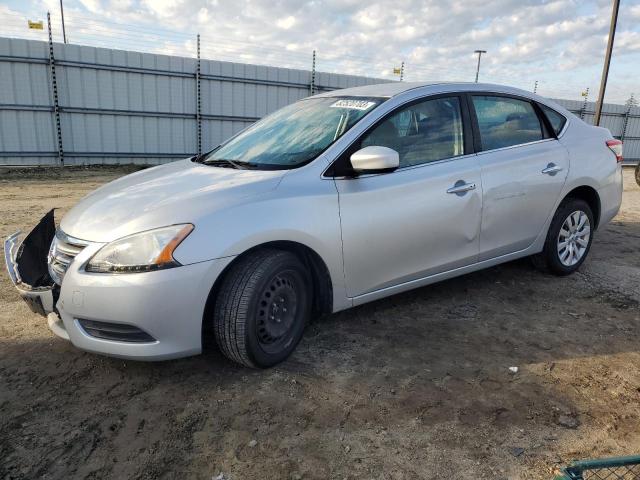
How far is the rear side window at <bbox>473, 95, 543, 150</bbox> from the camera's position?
153 inches

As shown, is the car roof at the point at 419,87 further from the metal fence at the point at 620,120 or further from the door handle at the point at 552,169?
the metal fence at the point at 620,120

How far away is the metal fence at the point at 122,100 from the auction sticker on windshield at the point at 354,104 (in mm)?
11064

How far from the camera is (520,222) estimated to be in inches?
158

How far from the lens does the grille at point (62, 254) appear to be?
2.65 metres

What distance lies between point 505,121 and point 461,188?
0.93m

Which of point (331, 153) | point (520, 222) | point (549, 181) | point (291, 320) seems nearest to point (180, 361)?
point (291, 320)

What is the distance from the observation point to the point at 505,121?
4066 mm

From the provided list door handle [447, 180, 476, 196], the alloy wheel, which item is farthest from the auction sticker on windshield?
the alloy wheel

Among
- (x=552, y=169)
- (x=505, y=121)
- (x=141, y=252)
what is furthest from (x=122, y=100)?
(x=141, y=252)

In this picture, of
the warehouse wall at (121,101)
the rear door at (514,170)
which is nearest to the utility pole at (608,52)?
the warehouse wall at (121,101)

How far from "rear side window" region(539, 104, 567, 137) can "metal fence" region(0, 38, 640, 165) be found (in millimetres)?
11316

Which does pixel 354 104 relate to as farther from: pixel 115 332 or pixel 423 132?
pixel 115 332

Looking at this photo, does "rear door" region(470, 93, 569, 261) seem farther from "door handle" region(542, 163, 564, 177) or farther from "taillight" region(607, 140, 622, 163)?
"taillight" region(607, 140, 622, 163)

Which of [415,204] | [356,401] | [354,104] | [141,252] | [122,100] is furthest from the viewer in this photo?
[122,100]
